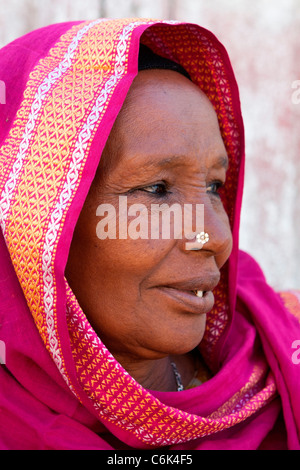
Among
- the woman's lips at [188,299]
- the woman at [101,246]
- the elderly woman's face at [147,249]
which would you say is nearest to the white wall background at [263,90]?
the woman at [101,246]

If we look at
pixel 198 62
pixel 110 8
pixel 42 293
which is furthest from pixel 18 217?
pixel 110 8

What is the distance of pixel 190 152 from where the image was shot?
168cm

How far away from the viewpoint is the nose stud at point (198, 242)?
163cm

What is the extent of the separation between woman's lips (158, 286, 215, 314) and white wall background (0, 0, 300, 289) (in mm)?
1705

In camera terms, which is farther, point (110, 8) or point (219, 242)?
point (110, 8)

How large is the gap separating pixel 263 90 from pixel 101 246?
6.38 ft

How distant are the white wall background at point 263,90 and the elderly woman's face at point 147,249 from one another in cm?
153

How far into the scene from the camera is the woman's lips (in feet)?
5.40

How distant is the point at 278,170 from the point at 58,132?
1.98 metres

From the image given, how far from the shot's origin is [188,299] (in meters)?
1.66

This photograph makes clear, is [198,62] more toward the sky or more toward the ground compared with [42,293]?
more toward the sky

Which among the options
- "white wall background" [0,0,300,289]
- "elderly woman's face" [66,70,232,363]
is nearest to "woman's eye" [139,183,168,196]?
"elderly woman's face" [66,70,232,363]
